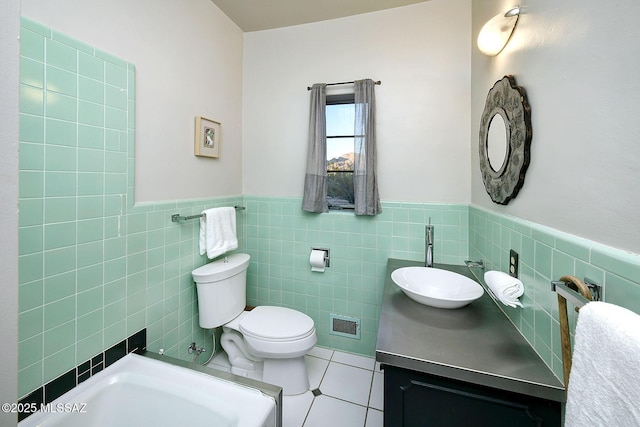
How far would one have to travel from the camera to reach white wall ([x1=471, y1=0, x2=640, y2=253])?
0.55 metres

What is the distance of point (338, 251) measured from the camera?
2059 mm

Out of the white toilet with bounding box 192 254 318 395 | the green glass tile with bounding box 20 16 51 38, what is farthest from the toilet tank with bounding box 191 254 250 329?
the green glass tile with bounding box 20 16 51 38

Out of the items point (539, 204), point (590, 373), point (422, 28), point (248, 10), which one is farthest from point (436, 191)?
point (248, 10)

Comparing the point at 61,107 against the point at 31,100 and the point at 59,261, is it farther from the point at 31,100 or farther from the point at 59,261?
the point at 59,261

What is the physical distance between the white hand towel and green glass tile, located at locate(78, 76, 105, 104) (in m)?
1.80

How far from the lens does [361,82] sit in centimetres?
190

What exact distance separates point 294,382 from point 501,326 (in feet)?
4.16

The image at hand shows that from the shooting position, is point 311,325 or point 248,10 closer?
point 311,325

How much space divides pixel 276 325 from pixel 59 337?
1.01 meters

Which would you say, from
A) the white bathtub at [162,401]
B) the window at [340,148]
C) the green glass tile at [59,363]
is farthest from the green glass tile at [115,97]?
the window at [340,148]

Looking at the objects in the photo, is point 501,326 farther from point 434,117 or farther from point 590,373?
point 434,117

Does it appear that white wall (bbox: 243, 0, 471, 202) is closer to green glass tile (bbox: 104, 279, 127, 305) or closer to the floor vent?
the floor vent

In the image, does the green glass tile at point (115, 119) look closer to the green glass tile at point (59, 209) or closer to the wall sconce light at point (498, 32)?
the green glass tile at point (59, 209)

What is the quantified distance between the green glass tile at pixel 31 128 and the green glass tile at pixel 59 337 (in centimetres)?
75
